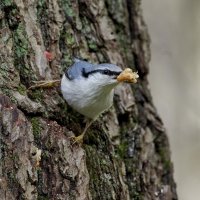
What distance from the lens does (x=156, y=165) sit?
377 cm

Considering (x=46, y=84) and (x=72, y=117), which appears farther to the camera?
(x=72, y=117)

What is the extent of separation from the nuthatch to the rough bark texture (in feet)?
0.23

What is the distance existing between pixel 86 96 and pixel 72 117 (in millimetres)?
166

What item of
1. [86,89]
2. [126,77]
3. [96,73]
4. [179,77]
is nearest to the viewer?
[126,77]

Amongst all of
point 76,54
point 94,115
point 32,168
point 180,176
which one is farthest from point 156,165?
point 180,176

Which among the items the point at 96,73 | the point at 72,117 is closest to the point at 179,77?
the point at 72,117

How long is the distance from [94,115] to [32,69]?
45cm

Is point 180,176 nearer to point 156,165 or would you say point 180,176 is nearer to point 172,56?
point 172,56

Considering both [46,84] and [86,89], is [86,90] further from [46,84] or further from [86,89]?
[46,84]

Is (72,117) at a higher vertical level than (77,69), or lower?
lower

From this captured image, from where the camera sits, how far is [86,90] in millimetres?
3285

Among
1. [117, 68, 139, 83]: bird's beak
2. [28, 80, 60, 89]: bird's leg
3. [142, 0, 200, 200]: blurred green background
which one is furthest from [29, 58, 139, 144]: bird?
[142, 0, 200, 200]: blurred green background

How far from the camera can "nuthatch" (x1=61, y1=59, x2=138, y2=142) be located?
322 centimetres

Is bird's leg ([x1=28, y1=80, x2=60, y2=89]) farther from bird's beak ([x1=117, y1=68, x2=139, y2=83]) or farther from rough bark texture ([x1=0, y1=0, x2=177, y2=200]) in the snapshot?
bird's beak ([x1=117, y1=68, x2=139, y2=83])
